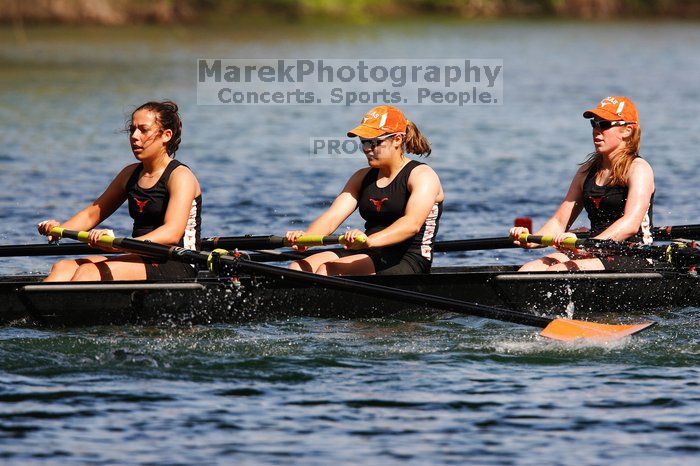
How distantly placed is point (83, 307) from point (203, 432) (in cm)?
244

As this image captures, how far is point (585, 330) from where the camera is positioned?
364 inches

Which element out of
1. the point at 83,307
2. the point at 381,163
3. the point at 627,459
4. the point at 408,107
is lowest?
the point at 627,459

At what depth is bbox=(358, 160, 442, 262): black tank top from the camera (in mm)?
9875

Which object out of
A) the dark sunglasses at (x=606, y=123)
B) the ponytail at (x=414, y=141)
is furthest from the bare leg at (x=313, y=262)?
the dark sunglasses at (x=606, y=123)

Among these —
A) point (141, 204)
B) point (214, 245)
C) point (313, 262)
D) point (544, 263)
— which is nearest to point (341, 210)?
point (313, 262)

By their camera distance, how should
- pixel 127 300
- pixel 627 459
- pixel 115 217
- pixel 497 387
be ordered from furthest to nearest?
pixel 115 217 → pixel 127 300 → pixel 497 387 → pixel 627 459

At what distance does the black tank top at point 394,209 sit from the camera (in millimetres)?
9875

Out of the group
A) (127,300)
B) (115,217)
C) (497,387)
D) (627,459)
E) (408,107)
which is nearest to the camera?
(627,459)

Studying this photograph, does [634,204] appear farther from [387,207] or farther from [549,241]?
[387,207]

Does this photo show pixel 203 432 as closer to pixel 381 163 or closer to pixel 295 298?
pixel 295 298

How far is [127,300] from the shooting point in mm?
9516

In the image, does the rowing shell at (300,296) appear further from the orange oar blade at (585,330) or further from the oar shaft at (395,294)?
the orange oar blade at (585,330)

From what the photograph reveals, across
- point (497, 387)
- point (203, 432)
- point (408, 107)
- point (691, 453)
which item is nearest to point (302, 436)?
point (203, 432)

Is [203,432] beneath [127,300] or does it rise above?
beneath
